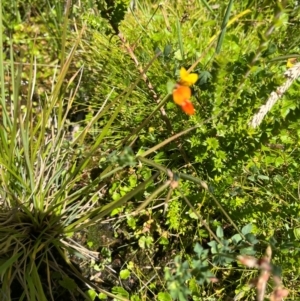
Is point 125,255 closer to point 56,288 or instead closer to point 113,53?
point 56,288

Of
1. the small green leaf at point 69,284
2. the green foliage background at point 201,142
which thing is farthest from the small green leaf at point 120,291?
the small green leaf at point 69,284

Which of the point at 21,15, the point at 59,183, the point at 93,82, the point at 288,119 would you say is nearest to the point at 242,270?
the point at 288,119

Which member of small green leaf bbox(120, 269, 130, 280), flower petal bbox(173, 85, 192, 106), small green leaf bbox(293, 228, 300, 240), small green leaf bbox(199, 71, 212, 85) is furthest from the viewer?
small green leaf bbox(120, 269, 130, 280)

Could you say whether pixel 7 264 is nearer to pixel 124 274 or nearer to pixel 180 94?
pixel 124 274

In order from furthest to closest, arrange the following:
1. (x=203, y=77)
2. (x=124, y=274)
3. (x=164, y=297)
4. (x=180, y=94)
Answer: (x=124, y=274), (x=164, y=297), (x=203, y=77), (x=180, y=94)

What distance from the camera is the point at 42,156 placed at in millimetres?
1507

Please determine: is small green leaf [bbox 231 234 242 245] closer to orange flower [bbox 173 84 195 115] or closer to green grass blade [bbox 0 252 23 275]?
orange flower [bbox 173 84 195 115]

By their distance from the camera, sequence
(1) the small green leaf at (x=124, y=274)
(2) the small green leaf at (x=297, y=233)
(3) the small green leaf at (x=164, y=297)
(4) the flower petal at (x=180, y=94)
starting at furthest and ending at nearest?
(1) the small green leaf at (x=124, y=274), (3) the small green leaf at (x=164, y=297), (2) the small green leaf at (x=297, y=233), (4) the flower petal at (x=180, y=94)

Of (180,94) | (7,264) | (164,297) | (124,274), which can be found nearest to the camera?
(180,94)

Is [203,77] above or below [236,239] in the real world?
above

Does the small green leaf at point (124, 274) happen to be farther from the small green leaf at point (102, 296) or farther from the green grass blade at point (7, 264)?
the green grass blade at point (7, 264)

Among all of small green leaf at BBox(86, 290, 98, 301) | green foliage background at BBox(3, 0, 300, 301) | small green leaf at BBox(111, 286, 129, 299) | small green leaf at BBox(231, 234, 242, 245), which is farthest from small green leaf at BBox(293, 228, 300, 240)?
small green leaf at BBox(86, 290, 98, 301)

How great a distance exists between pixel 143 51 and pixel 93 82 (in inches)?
11.5

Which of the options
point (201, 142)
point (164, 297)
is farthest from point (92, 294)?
point (201, 142)
